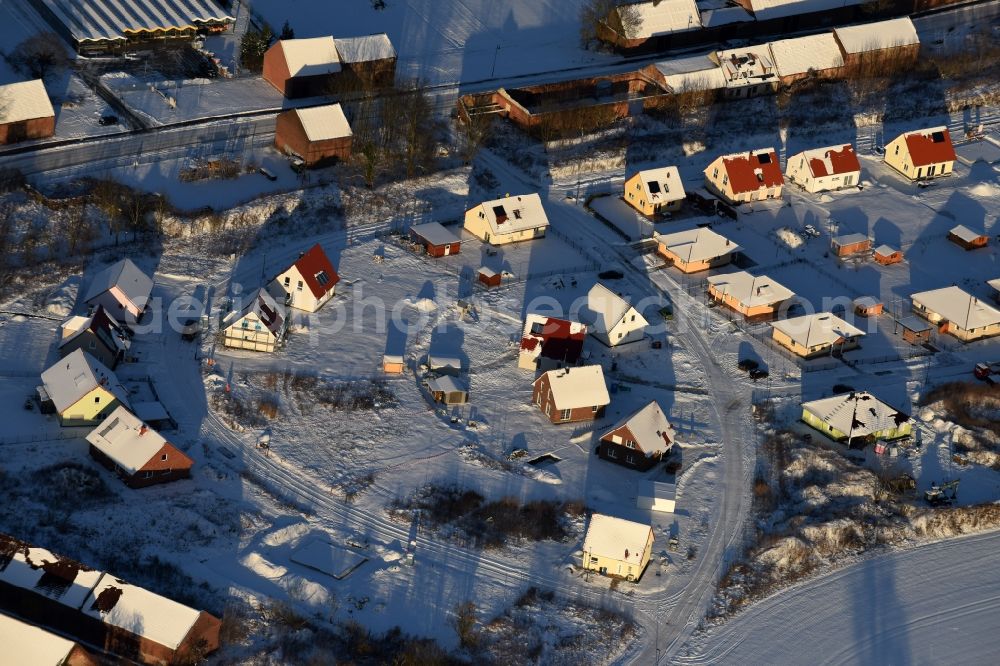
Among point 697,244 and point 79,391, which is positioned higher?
point 697,244

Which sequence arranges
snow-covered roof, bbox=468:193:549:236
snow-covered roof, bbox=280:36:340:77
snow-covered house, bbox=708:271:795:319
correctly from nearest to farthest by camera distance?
snow-covered house, bbox=708:271:795:319 < snow-covered roof, bbox=468:193:549:236 < snow-covered roof, bbox=280:36:340:77

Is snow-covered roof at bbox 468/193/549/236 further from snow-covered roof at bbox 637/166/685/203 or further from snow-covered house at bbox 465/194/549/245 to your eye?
snow-covered roof at bbox 637/166/685/203

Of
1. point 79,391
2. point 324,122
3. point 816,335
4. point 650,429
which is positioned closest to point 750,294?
point 816,335

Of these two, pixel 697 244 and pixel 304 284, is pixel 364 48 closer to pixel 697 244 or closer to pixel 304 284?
pixel 304 284

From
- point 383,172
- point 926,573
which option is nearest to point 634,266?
point 383,172

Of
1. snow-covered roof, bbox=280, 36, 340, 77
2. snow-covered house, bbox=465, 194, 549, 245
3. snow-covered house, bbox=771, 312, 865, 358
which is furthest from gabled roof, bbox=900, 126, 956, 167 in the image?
snow-covered roof, bbox=280, 36, 340, 77

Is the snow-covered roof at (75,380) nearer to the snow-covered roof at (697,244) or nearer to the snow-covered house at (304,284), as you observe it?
the snow-covered house at (304,284)
